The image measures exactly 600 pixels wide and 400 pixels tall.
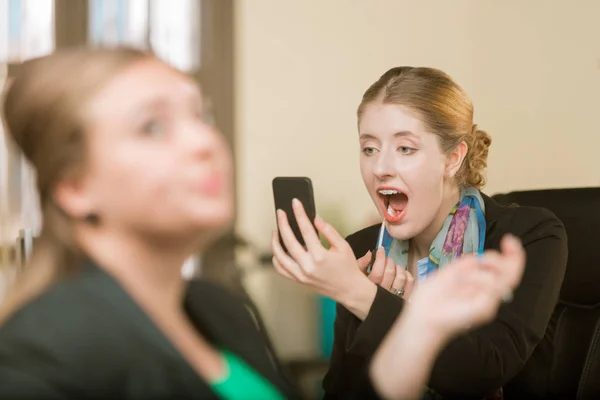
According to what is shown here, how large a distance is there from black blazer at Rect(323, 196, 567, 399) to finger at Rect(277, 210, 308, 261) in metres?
0.11

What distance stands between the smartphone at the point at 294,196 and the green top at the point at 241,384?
7.8 inches

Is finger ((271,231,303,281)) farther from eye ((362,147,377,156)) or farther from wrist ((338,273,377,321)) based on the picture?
eye ((362,147,377,156))

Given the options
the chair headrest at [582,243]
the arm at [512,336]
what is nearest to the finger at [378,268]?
the arm at [512,336]

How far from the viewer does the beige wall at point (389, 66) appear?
1474 mm

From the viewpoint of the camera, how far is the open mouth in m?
1.05

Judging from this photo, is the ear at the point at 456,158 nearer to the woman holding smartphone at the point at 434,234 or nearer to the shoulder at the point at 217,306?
the woman holding smartphone at the point at 434,234

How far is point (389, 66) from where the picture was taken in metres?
1.45

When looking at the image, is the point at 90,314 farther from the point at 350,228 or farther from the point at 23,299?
the point at 350,228

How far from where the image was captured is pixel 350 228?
5.03ft

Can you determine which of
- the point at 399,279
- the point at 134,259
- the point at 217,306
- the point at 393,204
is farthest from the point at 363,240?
the point at 134,259

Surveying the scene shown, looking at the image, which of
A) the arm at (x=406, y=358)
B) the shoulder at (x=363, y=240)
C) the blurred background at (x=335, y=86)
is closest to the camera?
the arm at (x=406, y=358)

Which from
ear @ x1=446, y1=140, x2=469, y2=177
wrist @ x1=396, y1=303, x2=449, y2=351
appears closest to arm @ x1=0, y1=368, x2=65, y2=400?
wrist @ x1=396, y1=303, x2=449, y2=351

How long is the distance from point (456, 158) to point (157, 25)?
68 centimetres

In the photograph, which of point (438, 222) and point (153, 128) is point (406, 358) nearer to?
point (153, 128)
